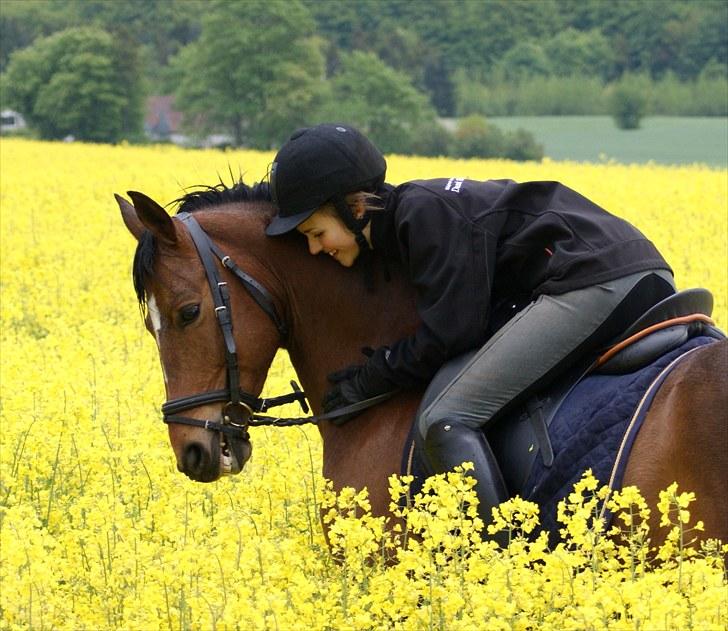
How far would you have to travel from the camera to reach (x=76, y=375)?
8125 mm

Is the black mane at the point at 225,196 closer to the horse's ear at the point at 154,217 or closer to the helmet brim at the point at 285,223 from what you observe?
the helmet brim at the point at 285,223

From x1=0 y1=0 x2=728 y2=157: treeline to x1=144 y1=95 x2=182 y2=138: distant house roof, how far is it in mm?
7063

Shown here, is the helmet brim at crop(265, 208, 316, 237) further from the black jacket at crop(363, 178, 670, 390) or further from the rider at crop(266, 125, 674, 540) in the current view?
the black jacket at crop(363, 178, 670, 390)

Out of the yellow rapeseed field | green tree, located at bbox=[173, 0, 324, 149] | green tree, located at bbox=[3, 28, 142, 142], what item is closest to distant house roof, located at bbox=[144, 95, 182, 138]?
green tree, located at bbox=[173, 0, 324, 149]

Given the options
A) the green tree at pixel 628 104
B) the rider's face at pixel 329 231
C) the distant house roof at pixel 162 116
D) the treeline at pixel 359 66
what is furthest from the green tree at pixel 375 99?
the rider's face at pixel 329 231

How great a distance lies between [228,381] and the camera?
460 cm

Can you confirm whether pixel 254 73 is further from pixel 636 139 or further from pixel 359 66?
pixel 636 139

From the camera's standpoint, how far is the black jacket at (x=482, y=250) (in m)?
4.33

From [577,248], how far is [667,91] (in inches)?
1924

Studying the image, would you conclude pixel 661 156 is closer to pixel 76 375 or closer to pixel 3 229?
pixel 3 229

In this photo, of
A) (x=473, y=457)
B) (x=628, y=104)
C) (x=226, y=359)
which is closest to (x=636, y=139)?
(x=628, y=104)

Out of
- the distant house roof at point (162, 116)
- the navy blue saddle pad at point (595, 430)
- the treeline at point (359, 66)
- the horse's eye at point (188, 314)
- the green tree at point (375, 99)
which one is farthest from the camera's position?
the distant house roof at point (162, 116)

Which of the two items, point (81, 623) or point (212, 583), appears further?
point (81, 623)

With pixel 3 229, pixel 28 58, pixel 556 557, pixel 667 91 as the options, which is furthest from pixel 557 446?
pixel 28 58
